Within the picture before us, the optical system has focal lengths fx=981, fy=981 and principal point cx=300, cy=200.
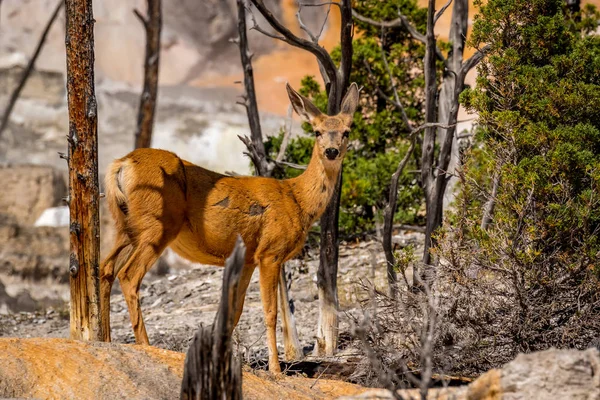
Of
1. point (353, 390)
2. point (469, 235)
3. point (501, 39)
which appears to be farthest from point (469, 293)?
point (501, 39)

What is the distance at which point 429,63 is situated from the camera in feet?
37.9

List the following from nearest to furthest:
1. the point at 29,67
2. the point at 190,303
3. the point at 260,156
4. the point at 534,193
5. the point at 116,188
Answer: the point at 534,193
the point at 116,188
the point at 260,156
the point at 190,303
the point at 29,67

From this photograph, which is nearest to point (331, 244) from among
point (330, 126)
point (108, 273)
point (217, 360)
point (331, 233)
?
point (331, 233)

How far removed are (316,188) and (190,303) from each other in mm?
5599

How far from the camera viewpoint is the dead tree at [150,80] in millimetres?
20094

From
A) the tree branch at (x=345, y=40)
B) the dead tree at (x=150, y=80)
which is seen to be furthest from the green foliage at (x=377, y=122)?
the dead tree at (x=150, y=80)

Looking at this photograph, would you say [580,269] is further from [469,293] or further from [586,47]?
[586,47]

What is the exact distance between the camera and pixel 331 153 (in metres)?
10.1

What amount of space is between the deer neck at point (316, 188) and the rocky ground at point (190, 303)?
1.55 metres

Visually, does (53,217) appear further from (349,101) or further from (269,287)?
(269,287)

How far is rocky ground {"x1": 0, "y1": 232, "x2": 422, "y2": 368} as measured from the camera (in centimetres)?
1296

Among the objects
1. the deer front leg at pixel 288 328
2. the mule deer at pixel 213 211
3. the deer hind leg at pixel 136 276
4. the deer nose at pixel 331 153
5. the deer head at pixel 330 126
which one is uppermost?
the deer head at pixel 330 126

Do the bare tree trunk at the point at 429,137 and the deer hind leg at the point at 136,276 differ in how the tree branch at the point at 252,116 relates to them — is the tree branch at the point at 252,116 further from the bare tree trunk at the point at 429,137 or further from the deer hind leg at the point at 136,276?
the deer hind leg at the point at 136,276

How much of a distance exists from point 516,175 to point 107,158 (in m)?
17.4
